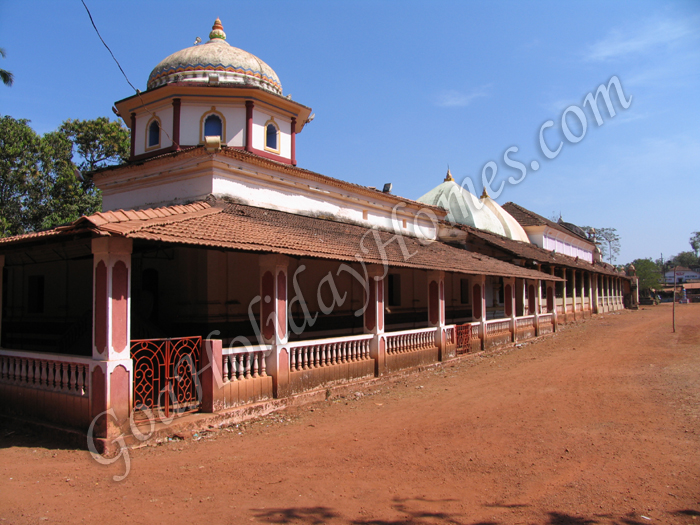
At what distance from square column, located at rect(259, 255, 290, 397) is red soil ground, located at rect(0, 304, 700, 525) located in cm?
75

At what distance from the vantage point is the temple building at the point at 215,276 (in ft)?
23.8

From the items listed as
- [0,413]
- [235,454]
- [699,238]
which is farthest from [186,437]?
[699,238]

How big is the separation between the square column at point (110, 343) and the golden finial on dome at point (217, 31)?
11202 millimetres

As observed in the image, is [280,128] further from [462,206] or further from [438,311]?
[462,206]

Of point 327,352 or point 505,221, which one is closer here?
point 327,352

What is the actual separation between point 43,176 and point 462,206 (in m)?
23.8

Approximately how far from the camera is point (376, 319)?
1195cm

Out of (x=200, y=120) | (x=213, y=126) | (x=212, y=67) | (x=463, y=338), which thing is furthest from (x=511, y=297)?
(x=212, y=67)

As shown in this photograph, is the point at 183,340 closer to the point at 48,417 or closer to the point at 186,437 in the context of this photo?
the point at 186,437

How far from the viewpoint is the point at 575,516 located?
4.66m

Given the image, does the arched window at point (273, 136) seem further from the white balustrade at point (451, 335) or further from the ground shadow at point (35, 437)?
the ground shadow at point (35, 437)

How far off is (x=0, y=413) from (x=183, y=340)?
132 inches

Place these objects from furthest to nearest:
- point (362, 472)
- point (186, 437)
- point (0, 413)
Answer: point (0, 413), point (186, 437), point (362, 472)

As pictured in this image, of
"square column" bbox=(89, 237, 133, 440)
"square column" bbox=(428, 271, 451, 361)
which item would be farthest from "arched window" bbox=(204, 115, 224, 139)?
"square column" bbox=(89, 237, 133, 440)
